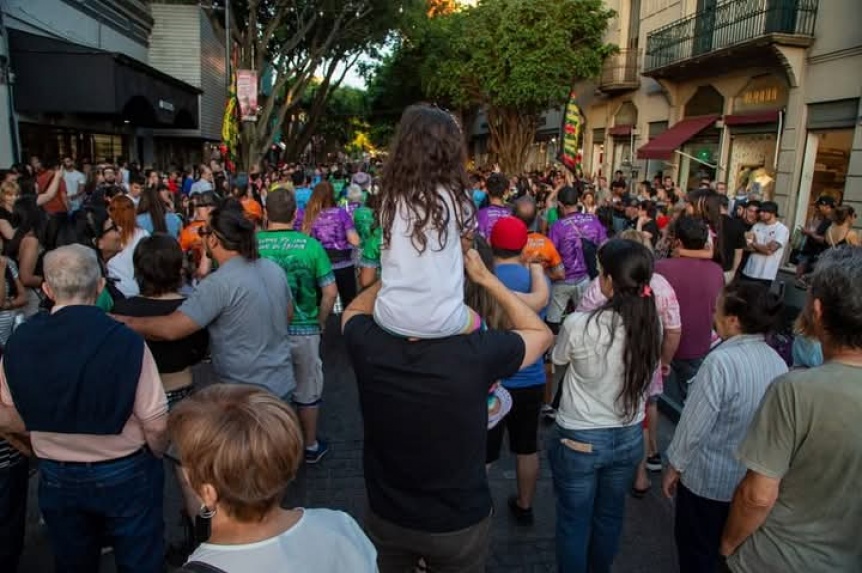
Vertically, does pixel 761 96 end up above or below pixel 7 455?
above

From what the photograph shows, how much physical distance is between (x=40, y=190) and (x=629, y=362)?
918cm

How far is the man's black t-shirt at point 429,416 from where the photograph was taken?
179 centimetres

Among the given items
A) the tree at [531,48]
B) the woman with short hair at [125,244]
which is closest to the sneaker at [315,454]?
the woman with short hair at [125,244]

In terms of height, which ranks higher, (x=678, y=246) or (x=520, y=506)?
(x=678, y=246)

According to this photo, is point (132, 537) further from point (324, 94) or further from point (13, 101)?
point (324, 94)

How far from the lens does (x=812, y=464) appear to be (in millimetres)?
1816

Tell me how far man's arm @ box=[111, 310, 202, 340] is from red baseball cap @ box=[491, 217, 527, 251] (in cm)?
169

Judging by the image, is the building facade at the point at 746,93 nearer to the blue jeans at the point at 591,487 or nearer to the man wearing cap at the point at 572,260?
Result: the man wearing cap at the point at 572,260

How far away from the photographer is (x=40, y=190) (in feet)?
29.2

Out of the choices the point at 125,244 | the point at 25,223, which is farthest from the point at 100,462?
the point at 25,223

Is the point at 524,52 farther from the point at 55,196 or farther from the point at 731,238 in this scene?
the point at 55,196

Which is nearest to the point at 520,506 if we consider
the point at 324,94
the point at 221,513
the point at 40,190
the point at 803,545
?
the point at 803,545

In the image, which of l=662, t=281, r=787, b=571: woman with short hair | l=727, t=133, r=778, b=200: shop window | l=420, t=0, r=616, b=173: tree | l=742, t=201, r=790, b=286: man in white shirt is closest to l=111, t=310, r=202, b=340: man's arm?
l=662, t=281, r=787, b=571: woman with short hair

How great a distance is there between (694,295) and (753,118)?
13.1m
